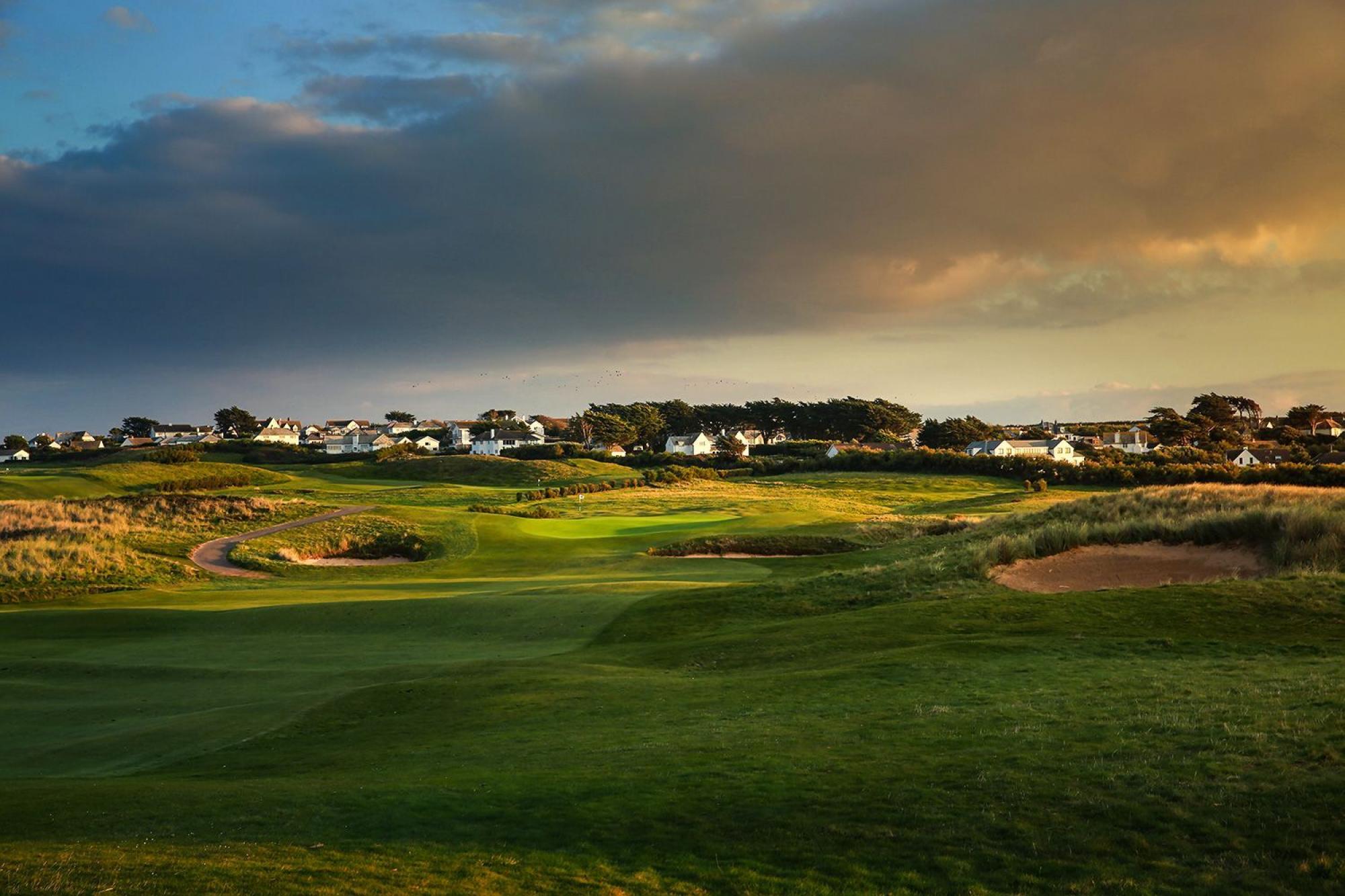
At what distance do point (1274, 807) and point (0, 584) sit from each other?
45.9 metres

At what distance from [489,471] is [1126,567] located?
86463 mm

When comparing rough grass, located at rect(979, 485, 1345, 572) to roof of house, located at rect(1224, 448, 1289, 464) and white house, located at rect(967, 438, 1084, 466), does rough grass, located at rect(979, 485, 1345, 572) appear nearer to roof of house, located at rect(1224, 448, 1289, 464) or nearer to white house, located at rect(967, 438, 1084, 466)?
roof of house, located at rect(1224, 448, 1289, 464)

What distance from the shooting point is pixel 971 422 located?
157 metres

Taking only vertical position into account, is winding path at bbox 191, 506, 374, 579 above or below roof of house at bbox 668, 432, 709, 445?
below

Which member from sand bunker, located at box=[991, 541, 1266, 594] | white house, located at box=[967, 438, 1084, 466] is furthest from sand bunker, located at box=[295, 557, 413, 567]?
white house, located at box=[967, 438, 1084, 466]

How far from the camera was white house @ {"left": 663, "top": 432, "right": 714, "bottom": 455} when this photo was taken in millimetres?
170625

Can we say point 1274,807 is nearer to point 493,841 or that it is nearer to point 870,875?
point 870,875

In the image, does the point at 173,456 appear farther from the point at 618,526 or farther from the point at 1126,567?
the point at 1126,567

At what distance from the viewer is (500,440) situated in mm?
171250

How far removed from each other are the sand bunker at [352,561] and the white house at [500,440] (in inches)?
4408

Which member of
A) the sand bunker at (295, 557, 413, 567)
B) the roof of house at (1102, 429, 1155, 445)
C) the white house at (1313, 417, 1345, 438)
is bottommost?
the sand bunker at (295, 557, 413, 567)

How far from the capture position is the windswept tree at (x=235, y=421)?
196 m

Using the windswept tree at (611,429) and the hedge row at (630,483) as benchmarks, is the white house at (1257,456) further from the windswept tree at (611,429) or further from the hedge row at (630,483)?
the windswept tree at (611,429)

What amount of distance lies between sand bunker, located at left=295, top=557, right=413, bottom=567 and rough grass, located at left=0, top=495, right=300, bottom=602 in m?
6.30
